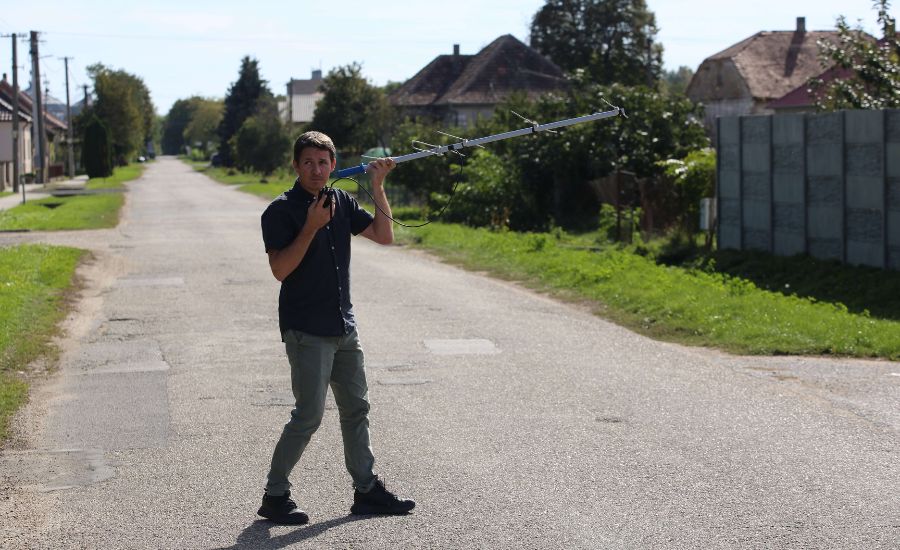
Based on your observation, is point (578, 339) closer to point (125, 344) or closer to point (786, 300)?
point (786, 300)

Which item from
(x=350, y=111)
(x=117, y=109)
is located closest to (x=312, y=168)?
(x=350, y=111)

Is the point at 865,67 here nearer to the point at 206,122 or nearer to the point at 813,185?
the point at 813,185

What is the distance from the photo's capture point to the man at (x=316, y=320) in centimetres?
584

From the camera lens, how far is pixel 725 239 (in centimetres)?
1925

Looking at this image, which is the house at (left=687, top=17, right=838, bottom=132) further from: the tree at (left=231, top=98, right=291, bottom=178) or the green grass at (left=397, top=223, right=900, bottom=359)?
the green grass at (left=397, top=223, right=900, bottom=359)

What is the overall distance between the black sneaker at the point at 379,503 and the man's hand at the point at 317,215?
49.1 inches

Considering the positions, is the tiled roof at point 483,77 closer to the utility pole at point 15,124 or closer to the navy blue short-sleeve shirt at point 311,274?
the utility pole at point 15,124

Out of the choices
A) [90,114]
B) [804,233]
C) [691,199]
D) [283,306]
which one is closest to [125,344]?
[283,306]

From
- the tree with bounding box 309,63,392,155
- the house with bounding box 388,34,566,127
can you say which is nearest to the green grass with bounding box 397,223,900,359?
the tree with bounding box 309,63,392,155

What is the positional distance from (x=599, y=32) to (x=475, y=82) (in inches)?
762

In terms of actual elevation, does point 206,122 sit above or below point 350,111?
above

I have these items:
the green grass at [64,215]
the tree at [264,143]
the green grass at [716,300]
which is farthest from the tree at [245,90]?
the green grass at [716,300]

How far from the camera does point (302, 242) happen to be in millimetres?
5754

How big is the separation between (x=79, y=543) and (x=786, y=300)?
32.4 ft
